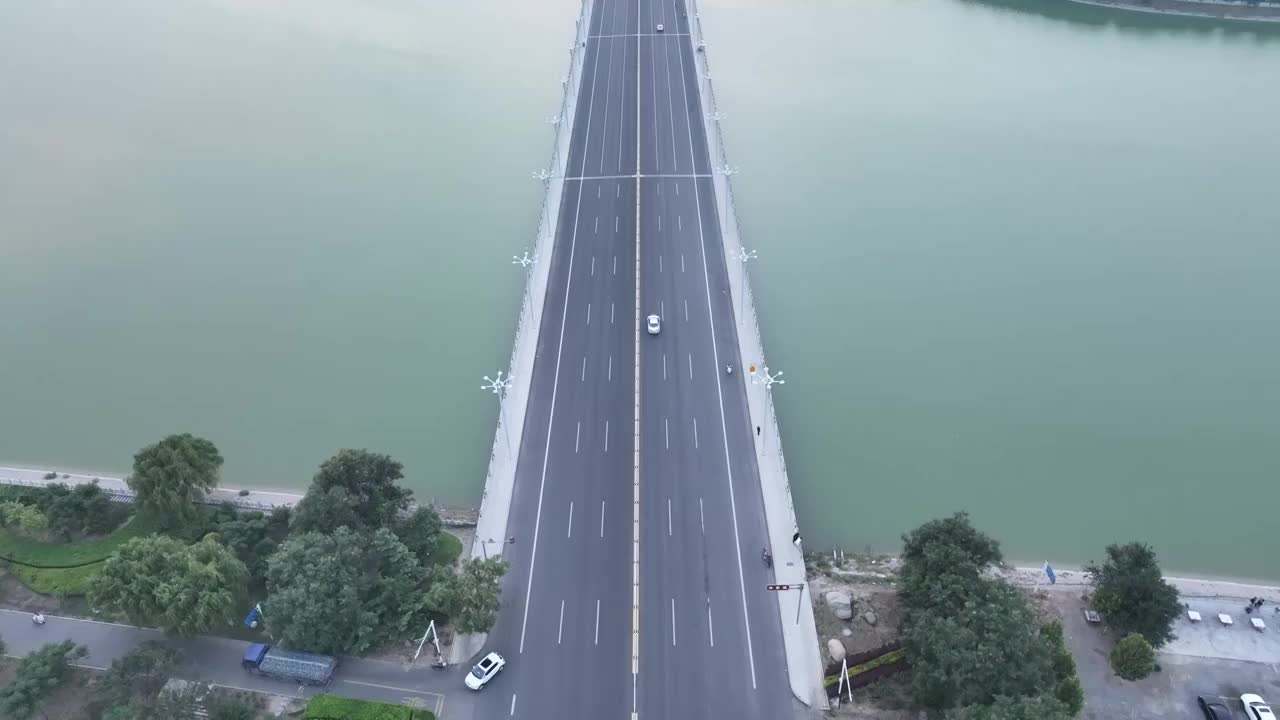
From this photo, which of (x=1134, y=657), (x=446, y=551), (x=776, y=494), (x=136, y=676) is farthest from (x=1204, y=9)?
(x=136, y=676)

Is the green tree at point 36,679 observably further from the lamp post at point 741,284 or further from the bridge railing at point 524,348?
the lamp post at point 741,284

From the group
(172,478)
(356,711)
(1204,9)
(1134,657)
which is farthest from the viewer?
(1204,9)

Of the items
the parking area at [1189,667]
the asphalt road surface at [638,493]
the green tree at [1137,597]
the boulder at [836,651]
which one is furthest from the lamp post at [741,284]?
the green tree at [1137,597]

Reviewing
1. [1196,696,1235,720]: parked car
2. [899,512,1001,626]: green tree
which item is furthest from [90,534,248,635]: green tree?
[1196,696,1235,720]: parked car

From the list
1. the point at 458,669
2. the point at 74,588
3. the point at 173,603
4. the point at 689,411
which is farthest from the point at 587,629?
the point at 74,588

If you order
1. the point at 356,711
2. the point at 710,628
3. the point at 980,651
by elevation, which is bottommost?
the point at 356,711

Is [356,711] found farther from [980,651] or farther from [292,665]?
[980,651]
